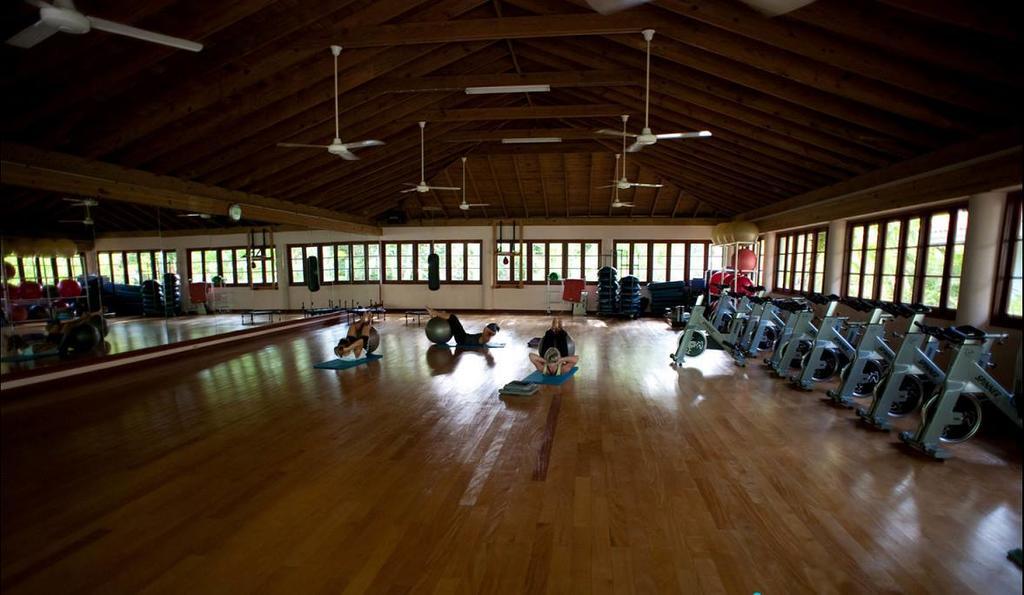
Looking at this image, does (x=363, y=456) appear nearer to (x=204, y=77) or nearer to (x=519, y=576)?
(x=519, y=576)

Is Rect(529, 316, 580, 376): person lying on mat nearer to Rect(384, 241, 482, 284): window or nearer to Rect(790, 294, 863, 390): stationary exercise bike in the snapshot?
Rect(790, 294, 863, 390): stationary exercise bike

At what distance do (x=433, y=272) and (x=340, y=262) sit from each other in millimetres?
3180

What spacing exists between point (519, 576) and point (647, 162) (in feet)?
32.0

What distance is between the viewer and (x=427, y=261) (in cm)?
A: 1365

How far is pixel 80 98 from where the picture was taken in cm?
456

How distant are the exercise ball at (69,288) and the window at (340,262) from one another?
1069 cm

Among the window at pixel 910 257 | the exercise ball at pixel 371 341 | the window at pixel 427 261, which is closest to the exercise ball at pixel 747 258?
the window at pixel 910 257

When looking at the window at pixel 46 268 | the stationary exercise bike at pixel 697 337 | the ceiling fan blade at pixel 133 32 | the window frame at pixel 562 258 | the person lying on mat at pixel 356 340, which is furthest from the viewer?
the window frame at pixel 562 258

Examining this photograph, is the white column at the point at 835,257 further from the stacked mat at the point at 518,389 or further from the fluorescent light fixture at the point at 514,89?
the stacked mat at the point at 518,389

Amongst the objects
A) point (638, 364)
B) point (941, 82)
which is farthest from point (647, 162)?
point (941, 82)

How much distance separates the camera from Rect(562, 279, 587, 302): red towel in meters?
12.4

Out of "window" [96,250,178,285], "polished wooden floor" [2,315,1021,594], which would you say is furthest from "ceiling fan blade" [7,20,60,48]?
"polished wooden floor" [2,315,1021,594]

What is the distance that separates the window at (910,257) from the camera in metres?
5.40

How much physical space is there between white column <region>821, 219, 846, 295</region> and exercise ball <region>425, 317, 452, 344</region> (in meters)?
6.33
